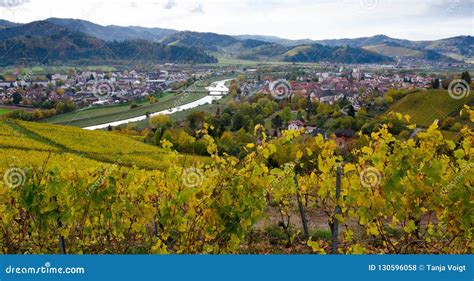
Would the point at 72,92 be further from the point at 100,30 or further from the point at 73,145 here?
the point at 100,30

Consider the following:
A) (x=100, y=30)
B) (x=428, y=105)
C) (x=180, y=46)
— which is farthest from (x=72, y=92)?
(x=100, y=30)

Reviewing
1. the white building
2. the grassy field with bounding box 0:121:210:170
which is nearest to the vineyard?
the grassy field with bounding box 0:121:210:170

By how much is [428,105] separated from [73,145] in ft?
145

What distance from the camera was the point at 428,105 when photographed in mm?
50469

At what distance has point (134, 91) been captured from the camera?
128ft

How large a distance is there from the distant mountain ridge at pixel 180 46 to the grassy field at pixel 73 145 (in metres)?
35.4

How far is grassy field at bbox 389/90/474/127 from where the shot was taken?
1836 inches

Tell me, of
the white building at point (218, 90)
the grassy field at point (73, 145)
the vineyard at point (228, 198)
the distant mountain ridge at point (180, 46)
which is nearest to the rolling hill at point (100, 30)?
the distant mountain ridge at point (180, 46)

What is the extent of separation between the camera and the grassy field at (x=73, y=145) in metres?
20.6

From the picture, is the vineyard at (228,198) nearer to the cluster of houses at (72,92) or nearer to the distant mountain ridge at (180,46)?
the cluster of houses at (72,92)

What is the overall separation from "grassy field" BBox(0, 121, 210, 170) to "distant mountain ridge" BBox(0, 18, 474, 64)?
35.4 meters

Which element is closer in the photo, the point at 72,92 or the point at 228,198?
the point at 228,198

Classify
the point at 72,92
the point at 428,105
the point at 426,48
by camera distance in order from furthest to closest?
the point at 426,48 < the point at 428,105 < the point at 72,92

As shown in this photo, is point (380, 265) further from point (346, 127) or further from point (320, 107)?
point (320, 107)
